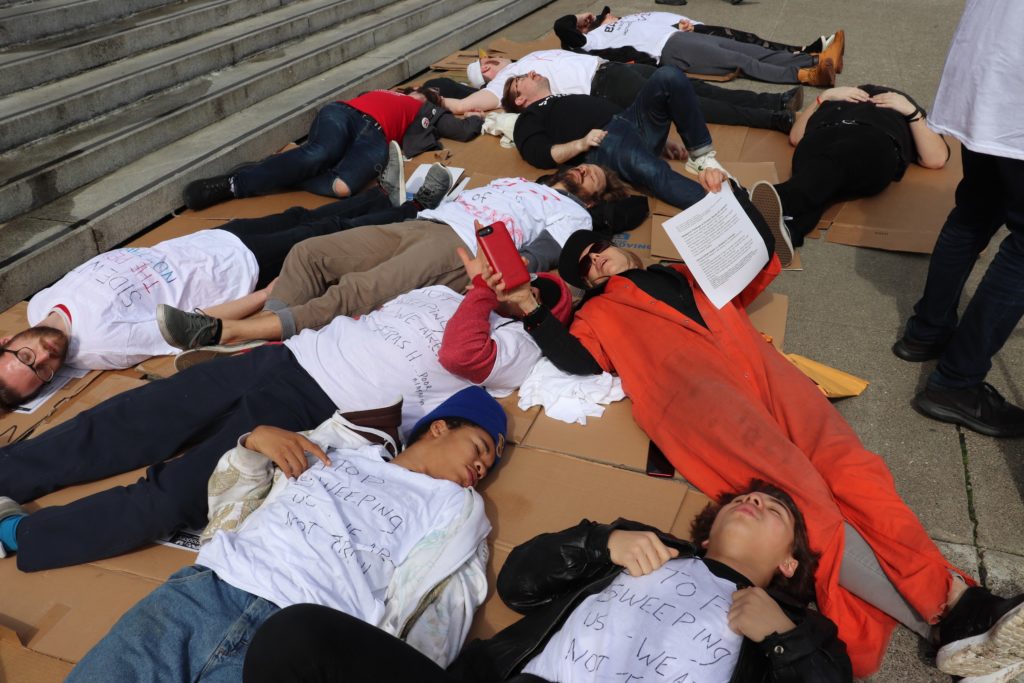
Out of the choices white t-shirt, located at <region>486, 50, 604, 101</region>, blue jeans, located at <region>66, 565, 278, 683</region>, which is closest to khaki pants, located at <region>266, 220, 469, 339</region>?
blue jeans, located at <region>66, 565, 278, 683</region>

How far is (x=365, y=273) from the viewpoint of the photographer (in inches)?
117

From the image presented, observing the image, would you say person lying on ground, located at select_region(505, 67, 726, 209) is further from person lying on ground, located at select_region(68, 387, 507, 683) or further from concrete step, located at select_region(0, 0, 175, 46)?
concrete step, located at select_region(0, 0, 175, 46)

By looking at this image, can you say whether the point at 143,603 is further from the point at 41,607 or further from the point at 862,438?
the point at 862,438

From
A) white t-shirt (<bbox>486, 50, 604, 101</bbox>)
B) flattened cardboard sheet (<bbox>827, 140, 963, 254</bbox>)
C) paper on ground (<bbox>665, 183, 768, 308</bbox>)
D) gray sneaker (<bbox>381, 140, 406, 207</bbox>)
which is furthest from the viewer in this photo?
white t-shirt (<bbox>486, 50, 604, 101</bbox>)

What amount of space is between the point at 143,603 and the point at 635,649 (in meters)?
1.07

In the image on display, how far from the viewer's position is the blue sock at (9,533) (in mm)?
2021

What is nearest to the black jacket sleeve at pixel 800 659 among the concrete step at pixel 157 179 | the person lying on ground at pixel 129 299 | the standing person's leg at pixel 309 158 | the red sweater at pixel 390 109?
the person lying on ground at pixel 129 299

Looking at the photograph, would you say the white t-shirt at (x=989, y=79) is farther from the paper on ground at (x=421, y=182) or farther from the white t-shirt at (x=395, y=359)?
the paper on ground at (x=421, y=182)

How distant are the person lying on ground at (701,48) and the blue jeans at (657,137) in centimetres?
182

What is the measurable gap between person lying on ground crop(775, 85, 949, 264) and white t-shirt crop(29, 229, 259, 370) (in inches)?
106

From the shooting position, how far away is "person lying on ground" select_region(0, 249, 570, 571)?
2037mm

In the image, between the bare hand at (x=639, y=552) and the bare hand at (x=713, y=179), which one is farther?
the bare hand at (x=713, y=179)

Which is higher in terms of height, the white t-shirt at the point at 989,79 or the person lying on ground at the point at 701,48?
the white t-shirt at the point at 989,79

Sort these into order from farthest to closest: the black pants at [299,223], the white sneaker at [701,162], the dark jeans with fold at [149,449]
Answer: the white sneaker at [701,162] → the black pants at [299,223] → the dark jeans with fold at [149,449]
